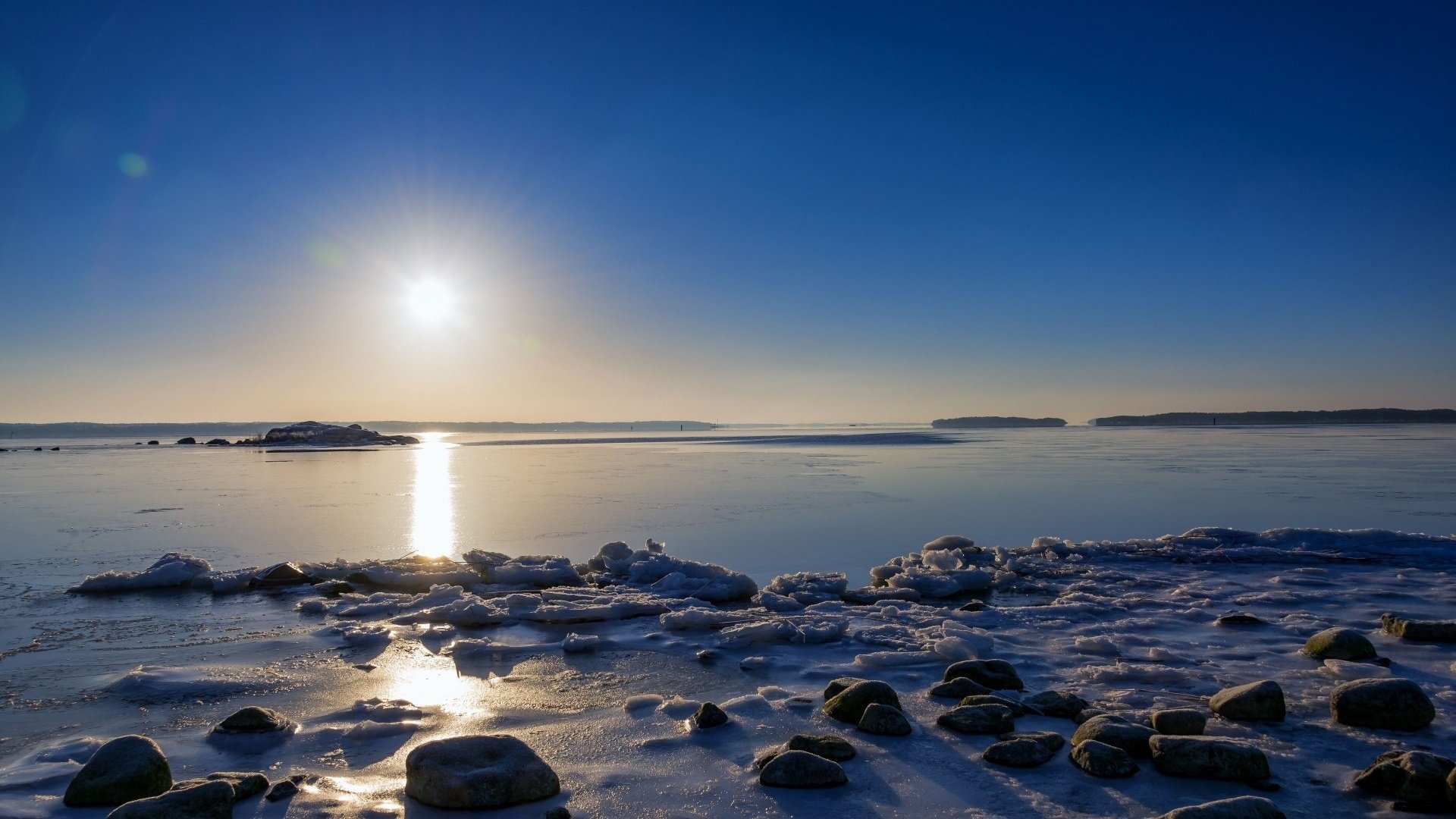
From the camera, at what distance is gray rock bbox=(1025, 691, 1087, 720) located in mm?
4770

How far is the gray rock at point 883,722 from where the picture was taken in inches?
177

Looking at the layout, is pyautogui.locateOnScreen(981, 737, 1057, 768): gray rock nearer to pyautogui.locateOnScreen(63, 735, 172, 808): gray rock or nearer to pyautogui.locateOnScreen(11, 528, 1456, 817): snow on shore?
pyautogui.locateOnScreen(11, 528, 1456, 817): snow on shore

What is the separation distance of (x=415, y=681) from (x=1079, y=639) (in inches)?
203

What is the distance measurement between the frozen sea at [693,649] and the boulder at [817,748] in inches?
4.1

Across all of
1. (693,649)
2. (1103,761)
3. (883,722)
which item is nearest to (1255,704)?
(1103,761)

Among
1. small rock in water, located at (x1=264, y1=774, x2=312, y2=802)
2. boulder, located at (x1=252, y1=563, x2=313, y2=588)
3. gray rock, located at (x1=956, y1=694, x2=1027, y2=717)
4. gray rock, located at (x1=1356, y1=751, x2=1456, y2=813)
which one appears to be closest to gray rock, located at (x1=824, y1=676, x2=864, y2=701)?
gray rock, located at (x1=956, y1=694, x2=1027, y2=717)

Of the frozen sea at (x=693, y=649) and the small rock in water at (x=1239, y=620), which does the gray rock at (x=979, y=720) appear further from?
the small rock in water at (x=1239, y=620)

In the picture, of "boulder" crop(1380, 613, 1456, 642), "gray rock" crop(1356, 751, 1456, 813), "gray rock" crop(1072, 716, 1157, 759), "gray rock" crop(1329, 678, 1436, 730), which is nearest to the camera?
"gray rock" crop(1356, 751, 1456, 813)

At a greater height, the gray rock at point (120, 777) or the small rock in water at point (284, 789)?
the gray rock at point (120, 777)

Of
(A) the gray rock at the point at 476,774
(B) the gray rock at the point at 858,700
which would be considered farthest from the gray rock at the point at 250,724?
(B) the gray rock at the point at 858,700

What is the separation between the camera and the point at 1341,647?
5.88 m

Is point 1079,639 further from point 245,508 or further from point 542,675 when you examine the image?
point 245,508

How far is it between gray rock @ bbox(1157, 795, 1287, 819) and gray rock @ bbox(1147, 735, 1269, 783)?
0.48 metres

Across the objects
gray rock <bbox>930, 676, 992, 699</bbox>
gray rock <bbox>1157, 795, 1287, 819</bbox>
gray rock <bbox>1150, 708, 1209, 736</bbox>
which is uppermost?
gray rock <bbox>1157, 795, 1287, 819</bbox>
